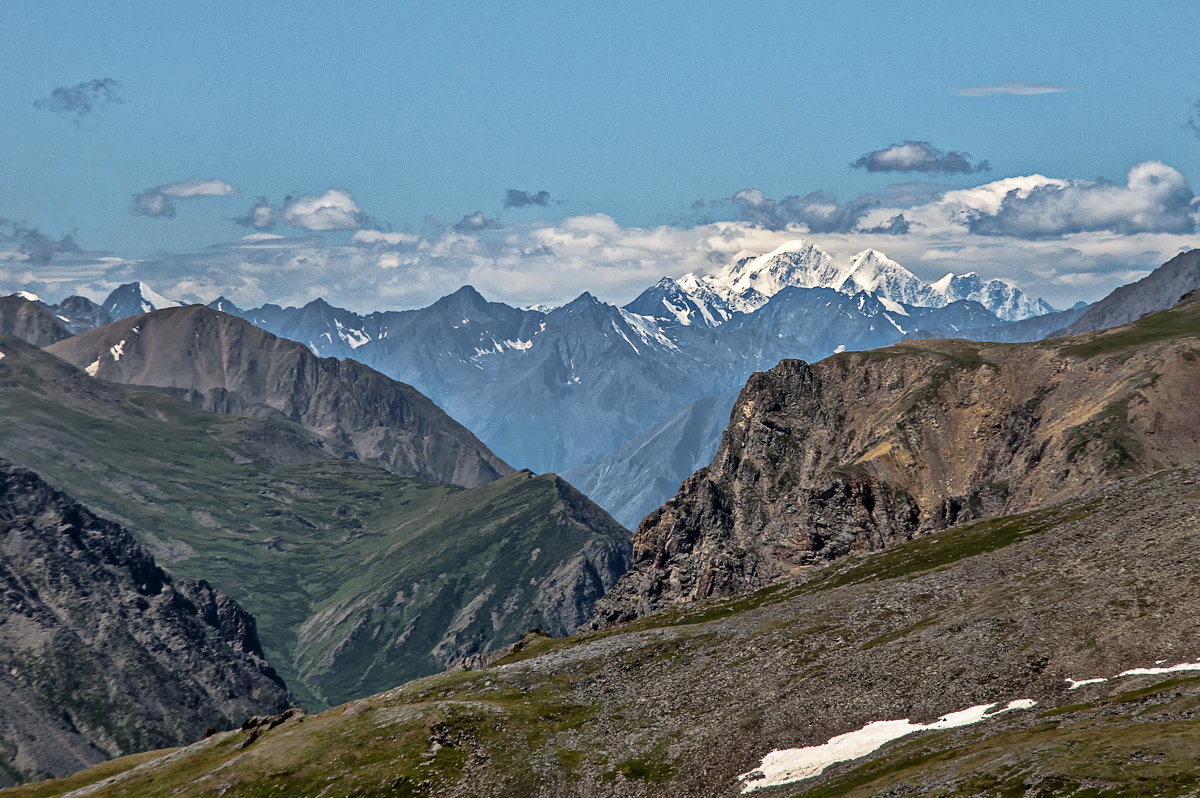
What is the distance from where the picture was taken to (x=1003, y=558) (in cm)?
17338

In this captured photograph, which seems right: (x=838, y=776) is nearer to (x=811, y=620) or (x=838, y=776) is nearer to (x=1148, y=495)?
(x=811, y=620)

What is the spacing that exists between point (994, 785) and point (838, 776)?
2090 cm

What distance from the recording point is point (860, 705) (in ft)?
438

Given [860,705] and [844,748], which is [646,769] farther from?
[860,705]

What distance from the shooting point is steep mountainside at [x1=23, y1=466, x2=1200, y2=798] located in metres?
107

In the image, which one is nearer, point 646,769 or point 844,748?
point 844,748

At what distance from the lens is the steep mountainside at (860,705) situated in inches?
4208

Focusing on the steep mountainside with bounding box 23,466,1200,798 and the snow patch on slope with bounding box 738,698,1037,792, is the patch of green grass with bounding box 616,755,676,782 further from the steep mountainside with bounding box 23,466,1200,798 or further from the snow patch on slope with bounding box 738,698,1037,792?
the snow patch on slope with bounding box 738,698,1037,792

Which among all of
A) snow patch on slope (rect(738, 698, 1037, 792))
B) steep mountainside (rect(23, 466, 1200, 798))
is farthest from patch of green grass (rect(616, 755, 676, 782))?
snow patch on slope (rect(738, 698, 1037, 792))

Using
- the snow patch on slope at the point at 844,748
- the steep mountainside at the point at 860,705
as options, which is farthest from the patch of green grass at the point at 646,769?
the snow patch on slope at the point at 844,748

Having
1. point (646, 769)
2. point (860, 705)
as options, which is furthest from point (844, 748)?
point (646, 769)

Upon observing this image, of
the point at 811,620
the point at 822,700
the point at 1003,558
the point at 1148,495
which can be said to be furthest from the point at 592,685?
the point at 1148,495

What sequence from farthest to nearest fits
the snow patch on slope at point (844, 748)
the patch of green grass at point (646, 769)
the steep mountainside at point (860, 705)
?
1. the patch of green grass at point (646, 769)
2. the snow patch on slope at point (844, 748)
3. the steep mountainside at point (860, 705)

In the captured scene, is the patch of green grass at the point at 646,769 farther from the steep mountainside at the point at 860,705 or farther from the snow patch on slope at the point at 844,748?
the snow patch on slope at the point at 844,748
